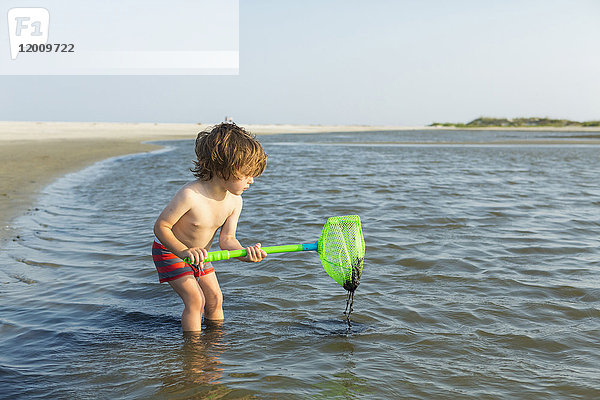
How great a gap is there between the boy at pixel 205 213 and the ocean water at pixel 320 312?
1.12 ft

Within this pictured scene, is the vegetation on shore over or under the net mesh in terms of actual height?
over

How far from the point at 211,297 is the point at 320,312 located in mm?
856

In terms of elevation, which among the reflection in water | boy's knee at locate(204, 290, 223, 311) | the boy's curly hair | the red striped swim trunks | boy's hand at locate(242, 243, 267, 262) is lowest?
the reflection in water

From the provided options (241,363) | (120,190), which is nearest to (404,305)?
(241,363)

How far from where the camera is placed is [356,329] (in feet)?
12.1

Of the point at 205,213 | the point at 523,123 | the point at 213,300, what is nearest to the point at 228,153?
the point at 205,213

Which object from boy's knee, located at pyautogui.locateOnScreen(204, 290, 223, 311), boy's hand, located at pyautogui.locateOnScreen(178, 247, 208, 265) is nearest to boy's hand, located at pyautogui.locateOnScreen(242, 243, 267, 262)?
boy's hand, located at pyautogui.locateOnScreen(178, 247, 208, 265)

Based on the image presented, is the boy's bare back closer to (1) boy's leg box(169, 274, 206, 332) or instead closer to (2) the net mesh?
(1) boy's leg box(169, 274, 206, 332)

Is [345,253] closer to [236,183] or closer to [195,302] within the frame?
[236,183]

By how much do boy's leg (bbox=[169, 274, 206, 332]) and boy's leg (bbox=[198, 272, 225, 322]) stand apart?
130 mm

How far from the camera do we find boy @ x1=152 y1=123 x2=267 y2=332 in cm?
330

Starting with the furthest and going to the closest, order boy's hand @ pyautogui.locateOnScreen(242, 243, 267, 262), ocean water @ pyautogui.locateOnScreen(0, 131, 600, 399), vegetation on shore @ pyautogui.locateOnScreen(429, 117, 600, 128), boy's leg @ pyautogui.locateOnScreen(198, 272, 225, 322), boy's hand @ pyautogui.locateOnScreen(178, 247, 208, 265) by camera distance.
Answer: vegetation on shore @ pyautogui.locateOnScreen(429, 117, 600, 128)
boy's leg @ pyautogui.locateOnScreen(198, 272, 225, 322)
boy's hand @ pyautogui.locateOnScreen(242, 243, 267, 262)
boy's hand @ pyautogui.locateOnScreen(178, 247, 208, 265)
ocean water @ pyautogui.locateOnScreen(0, 131, 600, 399)

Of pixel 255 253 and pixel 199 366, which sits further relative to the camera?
pixel 255 253

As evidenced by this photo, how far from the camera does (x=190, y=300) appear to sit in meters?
3.59
